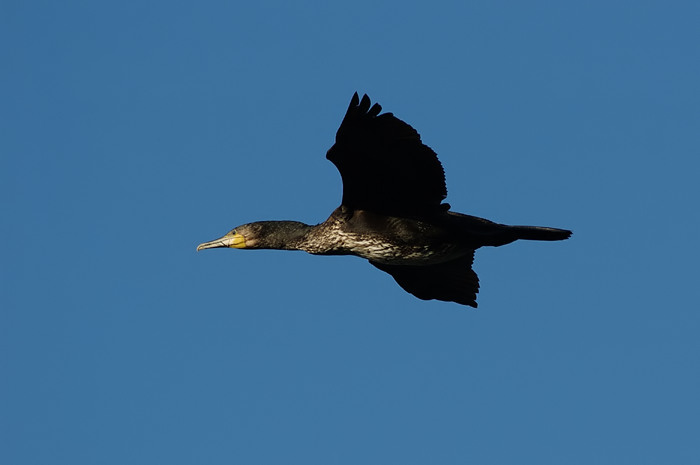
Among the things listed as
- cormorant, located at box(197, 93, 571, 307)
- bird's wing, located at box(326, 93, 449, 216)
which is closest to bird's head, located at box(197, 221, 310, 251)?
cormorant, located at box(197, 93, 571, 307)

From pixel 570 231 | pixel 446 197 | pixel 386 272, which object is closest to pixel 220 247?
pixel 386 272

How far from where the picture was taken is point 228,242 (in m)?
12.0

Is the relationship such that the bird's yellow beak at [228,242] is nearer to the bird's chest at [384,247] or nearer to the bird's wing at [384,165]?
the bird's chest at [384,247]

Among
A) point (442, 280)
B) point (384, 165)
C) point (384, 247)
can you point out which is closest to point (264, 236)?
point (384, 247)

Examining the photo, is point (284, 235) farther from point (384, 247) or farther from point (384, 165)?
point (384, 165)

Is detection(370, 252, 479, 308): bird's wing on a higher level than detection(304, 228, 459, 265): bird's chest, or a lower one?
lower

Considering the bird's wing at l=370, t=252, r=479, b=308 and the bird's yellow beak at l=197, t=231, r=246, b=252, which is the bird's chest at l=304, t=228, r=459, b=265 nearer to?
the bird's yellow beak at l=197, t=231, r=246, b=252

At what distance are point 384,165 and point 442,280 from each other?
273 centimetres

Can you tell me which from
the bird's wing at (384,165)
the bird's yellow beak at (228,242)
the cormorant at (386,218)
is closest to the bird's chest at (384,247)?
the cormorant at (386,218)

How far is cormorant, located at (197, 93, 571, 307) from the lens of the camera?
9.98 meters

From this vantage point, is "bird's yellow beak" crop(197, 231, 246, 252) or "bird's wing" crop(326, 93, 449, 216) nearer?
"bird's wing" crop(326, 93, 449, 216)

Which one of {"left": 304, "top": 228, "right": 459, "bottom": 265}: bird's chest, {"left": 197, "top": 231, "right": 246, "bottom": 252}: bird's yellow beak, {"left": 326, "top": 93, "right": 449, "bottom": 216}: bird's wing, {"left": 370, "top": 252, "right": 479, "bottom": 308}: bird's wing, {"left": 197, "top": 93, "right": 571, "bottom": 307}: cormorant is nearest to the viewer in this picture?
{"left": 326, "top": 93, "right": 449, "bottom": 216}: bird's wing

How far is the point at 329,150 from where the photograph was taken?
10148mm

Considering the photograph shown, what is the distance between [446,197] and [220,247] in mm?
2857
